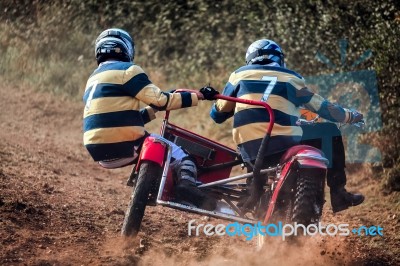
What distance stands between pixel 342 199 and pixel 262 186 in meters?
0.83

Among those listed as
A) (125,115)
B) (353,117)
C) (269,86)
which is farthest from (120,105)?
(353,117)

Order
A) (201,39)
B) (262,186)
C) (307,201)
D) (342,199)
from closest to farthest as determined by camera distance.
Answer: (307,201) < (262,186) < (342,199) < (201,39)

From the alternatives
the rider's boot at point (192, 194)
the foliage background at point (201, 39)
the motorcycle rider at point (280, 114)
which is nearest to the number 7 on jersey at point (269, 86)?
the motorcycle rider at point (280, 114)

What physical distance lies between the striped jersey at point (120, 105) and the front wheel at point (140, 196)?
37 cm

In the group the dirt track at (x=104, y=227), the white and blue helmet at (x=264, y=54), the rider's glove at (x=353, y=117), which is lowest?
the dirt track at (x=104, y=227)

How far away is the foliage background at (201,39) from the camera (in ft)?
33.2

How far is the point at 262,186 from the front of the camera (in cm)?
680

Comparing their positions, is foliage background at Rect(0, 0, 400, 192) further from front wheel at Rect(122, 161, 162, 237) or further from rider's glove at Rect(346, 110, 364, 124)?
front wheel at Rect(122, 161, 162, 237)

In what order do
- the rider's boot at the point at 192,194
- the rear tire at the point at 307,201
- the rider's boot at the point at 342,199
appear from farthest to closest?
the rider's boot at the point at 342,199
the rider's boot at the point at 192,194
the rear tire at the point at 307,201

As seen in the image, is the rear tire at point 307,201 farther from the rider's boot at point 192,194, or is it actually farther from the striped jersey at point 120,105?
the striped jersey at point 120,105

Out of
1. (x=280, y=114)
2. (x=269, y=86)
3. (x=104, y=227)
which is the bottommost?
(x=104, y=227)

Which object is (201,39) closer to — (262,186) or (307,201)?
(262,186)

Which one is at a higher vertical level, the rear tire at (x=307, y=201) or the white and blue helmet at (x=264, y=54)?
the white and blue helmet at (x=264, y=54)

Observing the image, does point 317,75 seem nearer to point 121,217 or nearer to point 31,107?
point 121,217
